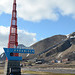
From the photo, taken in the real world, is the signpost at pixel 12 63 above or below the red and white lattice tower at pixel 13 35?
below

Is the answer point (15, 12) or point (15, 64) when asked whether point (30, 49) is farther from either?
point (15, 12)

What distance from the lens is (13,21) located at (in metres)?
68.4

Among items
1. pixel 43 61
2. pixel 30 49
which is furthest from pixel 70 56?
pixel 30 49

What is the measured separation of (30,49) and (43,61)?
10551 centimetres

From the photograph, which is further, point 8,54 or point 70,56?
point 70,56

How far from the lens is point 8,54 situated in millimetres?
62188

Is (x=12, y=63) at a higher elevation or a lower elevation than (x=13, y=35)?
lower

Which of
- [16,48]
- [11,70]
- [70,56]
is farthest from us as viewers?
[70,56]

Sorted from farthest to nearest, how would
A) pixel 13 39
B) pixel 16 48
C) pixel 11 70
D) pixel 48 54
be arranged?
pixel 48 54 → pixel 13 39 → pixel 16 48 → pixel 11 70

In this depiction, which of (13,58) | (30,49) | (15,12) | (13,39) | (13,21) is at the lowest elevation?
(13,58)

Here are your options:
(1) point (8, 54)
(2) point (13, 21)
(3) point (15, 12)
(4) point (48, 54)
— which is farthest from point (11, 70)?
(4) point (48, 54)

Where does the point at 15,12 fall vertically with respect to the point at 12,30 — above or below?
above

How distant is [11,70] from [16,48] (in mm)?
10372

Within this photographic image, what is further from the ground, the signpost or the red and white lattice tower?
the red and white lattice tower
